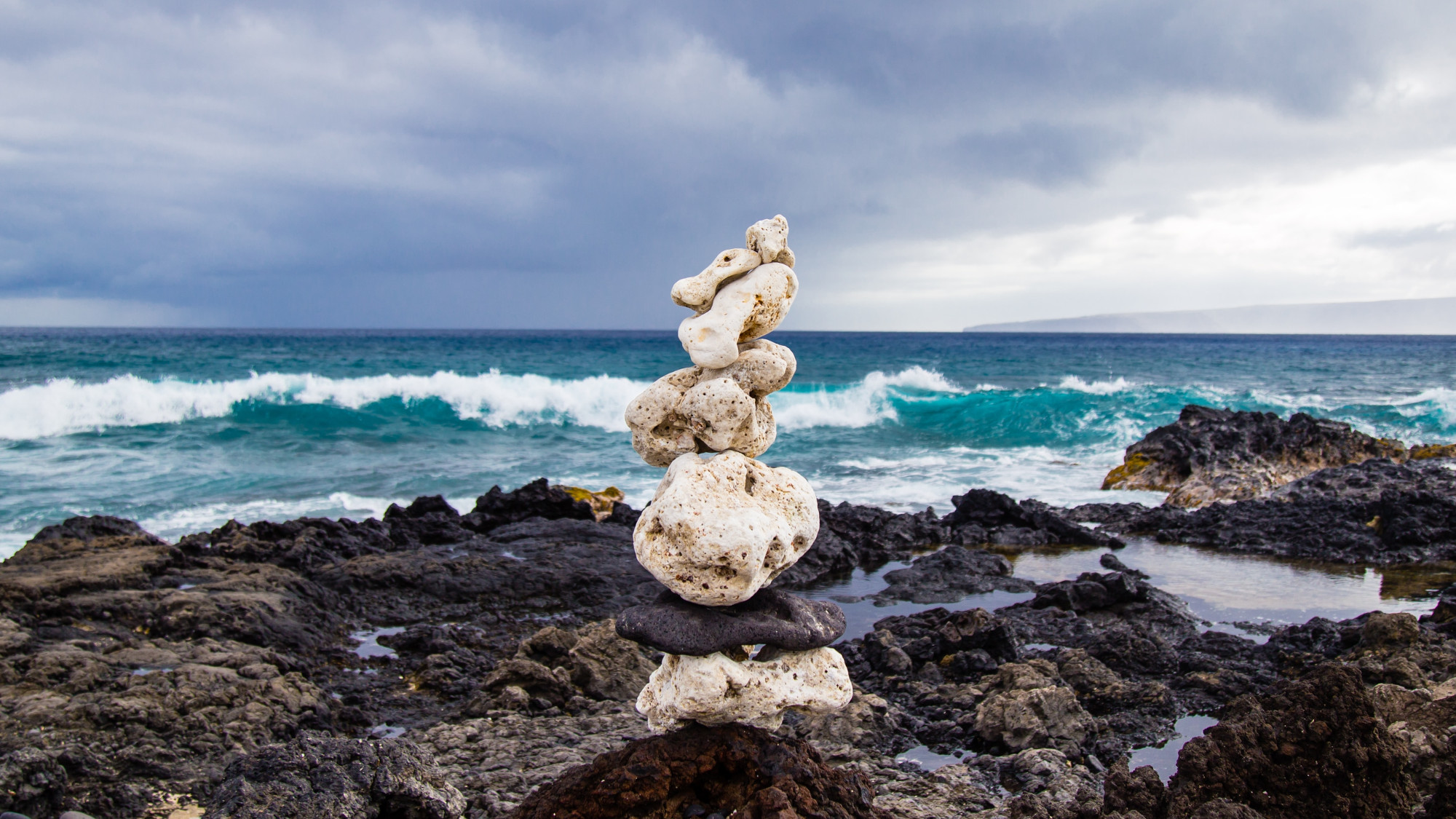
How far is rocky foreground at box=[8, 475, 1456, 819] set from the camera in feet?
11.6

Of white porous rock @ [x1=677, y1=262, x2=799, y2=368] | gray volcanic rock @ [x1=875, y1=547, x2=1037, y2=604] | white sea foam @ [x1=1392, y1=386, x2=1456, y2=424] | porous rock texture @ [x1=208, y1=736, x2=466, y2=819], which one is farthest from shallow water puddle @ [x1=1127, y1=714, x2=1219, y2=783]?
white sea foam @ [x1=1392, y1=386, x2=1456, y2=424]

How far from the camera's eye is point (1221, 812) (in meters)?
3.24

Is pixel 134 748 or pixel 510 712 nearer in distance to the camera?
pixel 134 748

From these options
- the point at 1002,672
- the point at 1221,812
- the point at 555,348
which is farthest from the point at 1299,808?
the point at 555,348

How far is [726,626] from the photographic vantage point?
370 cm

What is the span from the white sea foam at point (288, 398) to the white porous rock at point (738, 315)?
24.5 metres

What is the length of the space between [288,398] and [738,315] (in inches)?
1208

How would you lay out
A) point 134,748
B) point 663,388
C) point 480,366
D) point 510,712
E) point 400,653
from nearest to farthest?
point 663,388, point 134,748, point 510,712, point 400,653, point 480,366

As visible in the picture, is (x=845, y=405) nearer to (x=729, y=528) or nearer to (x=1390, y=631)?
(x=1390, y=631)

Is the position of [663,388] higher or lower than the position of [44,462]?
higher

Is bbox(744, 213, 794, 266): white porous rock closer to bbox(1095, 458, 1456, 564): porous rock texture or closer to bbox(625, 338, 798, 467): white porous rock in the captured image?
bbox(625, 338, 798, 467): white porous rock

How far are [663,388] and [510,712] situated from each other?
9.09 feet

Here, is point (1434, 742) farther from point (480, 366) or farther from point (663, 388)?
point (480, 366)

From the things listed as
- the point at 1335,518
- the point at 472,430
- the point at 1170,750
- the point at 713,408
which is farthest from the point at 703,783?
the point at 472,430
